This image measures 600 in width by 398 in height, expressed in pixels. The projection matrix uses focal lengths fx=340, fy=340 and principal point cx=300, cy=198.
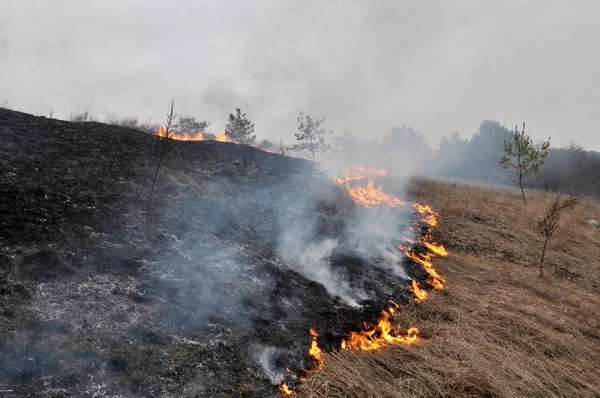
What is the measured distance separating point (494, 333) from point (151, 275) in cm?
593

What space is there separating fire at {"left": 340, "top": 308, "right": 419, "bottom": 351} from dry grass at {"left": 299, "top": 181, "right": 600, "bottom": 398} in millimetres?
207

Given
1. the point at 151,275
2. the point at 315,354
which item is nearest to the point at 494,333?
the point at 315,354

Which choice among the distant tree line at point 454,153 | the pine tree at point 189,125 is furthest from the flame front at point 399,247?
the pine tree at point 189,125

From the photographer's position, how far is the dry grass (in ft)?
14.3

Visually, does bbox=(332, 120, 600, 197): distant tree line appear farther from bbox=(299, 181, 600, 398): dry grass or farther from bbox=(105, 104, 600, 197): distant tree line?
bbox=(299, 181, 600, 398): dry grass

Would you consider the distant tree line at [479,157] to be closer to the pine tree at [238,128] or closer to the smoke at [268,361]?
the pine tree at [238,128]

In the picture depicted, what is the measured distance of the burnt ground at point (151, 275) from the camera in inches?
147

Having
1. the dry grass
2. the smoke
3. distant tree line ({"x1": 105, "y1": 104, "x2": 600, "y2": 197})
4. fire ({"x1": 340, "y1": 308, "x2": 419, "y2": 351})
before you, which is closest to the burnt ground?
the smoke

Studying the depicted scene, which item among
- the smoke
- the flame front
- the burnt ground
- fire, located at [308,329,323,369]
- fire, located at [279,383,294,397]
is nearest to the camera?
the burnt ground

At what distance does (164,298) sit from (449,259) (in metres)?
8.06

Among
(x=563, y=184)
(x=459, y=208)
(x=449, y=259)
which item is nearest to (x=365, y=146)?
(x=563, y=184)

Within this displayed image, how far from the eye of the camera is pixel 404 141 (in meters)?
39.5

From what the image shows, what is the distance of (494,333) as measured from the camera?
6016 mm

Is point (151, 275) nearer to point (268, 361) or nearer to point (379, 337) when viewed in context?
point (268, 361)
